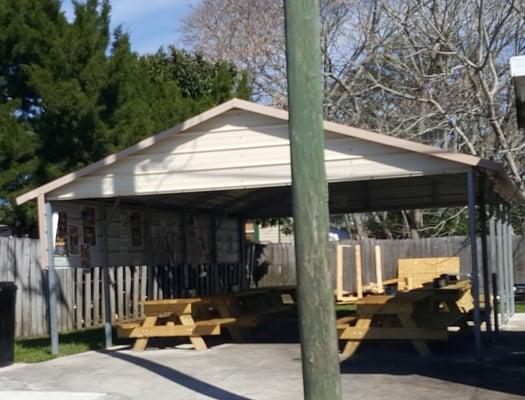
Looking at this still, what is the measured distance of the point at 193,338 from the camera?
14.0 m

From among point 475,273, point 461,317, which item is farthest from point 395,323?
point 475,273

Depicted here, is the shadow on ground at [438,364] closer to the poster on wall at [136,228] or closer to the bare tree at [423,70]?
the poster on wall at [136,228]

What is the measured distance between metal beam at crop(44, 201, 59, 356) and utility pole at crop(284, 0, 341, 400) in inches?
295

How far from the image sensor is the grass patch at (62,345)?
540 inches

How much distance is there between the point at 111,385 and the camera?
10938mm

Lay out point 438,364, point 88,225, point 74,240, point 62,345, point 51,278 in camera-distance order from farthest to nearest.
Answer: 1. point 88,225
2. point 74,240
3. point 62,345
4. point 51,278
5. point 438,364

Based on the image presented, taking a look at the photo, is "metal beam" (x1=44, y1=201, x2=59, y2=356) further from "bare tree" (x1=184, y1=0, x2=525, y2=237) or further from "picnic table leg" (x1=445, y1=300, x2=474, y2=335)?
"bare tree" (x1=184, y1=0, x2=525, y2=237)

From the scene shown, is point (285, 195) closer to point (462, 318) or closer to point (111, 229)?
point (111, 229)

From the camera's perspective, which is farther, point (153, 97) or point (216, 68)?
Answer: point (216, 68)

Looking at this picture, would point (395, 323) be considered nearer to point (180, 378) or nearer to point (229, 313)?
point (229, 313)

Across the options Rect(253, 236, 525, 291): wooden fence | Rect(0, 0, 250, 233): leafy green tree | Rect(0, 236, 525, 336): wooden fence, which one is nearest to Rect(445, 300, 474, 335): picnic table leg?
Rect(0, 236, 525, 336): wooden fence

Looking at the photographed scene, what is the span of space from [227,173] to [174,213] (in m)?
6.38

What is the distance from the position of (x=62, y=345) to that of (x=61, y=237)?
5.84ft

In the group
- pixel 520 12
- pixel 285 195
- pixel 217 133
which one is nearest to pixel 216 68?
pixel 285 195
